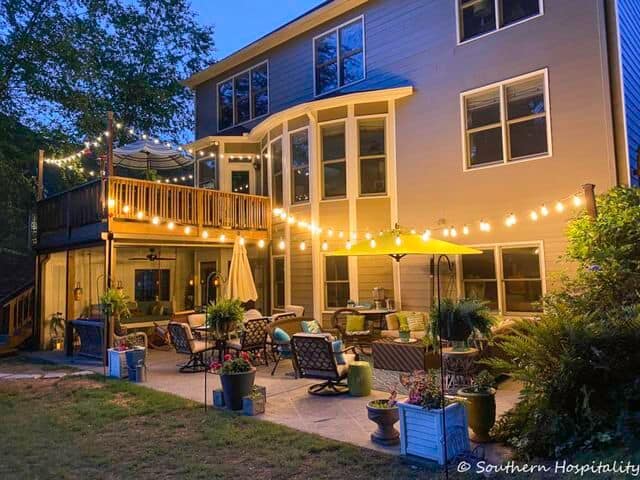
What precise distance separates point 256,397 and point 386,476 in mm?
2374

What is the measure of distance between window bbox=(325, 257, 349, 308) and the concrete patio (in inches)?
85.7

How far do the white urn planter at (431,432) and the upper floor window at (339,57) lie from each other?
9.21 m

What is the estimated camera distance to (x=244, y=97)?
49.8 feet

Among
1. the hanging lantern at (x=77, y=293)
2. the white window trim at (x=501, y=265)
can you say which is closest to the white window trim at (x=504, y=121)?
the white window trim at (x=501, y=265)

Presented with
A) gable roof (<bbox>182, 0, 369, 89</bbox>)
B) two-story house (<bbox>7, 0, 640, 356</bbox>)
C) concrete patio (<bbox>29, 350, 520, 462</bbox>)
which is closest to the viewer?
concrete patio (<bbox>29, 350, 520, 462</bbox>)

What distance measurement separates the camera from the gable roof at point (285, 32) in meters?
12.0

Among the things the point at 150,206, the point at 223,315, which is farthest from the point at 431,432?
the point at 150,206

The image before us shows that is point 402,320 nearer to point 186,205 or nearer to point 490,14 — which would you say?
point 186,205

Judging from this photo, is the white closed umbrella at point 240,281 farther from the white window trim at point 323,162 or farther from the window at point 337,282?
the white window trim at point 323,162

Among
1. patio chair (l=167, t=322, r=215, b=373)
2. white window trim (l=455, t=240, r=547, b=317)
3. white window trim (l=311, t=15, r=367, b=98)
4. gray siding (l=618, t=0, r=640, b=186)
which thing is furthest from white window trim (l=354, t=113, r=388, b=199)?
patio chair (l=167, t=322, r=215, b=373)

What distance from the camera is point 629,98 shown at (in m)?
8.43

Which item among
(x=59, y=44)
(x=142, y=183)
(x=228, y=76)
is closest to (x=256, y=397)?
(x=142, y=183)

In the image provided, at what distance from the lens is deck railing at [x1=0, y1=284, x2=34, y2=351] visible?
12.0 meters

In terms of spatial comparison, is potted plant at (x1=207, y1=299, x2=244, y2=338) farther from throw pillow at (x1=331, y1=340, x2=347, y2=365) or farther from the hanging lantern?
the hanging lantern
